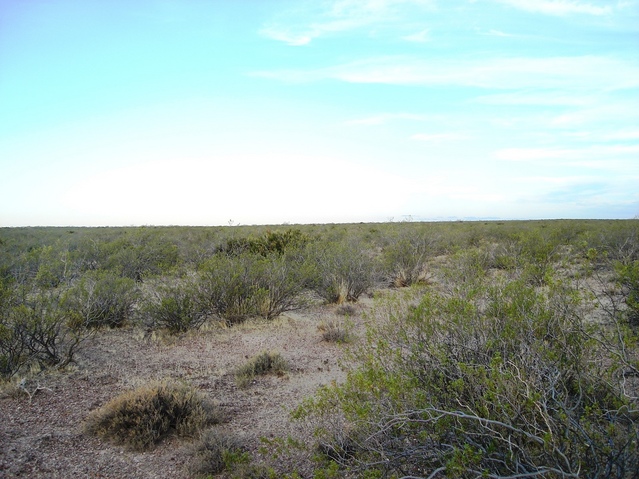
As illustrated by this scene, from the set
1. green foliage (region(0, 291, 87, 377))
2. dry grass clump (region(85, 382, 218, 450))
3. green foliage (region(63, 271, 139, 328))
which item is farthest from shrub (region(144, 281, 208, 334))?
dry grass clump (region(85, 382, 218, 450))

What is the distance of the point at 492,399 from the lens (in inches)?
126

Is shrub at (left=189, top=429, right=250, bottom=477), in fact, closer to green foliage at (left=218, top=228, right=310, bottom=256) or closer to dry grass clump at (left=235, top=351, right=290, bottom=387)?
dry grass clump at (left=235, top=351, right=290, bottom=387)

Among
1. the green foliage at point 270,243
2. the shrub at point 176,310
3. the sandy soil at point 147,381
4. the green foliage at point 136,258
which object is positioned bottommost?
the sandy soil at point 147,381

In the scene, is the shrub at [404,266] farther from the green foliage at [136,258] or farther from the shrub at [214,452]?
the shrub at [214,452]

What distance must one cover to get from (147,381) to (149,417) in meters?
1.45

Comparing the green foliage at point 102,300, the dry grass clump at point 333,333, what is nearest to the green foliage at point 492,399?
the dry grass clump at point 333,333

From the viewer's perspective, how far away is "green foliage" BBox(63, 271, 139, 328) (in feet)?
27.7

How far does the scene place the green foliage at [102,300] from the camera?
27.7 feet

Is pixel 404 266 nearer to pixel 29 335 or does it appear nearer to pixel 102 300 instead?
pixel 102 300

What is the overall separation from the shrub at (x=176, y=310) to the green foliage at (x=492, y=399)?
5364mm

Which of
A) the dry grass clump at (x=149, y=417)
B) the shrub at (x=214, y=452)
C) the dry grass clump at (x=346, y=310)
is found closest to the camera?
the shrub at (x=214, y=452)

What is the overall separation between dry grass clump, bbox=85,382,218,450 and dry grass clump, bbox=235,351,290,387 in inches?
50.7

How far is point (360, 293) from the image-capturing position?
12195mm

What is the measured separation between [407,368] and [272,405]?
229 cm
